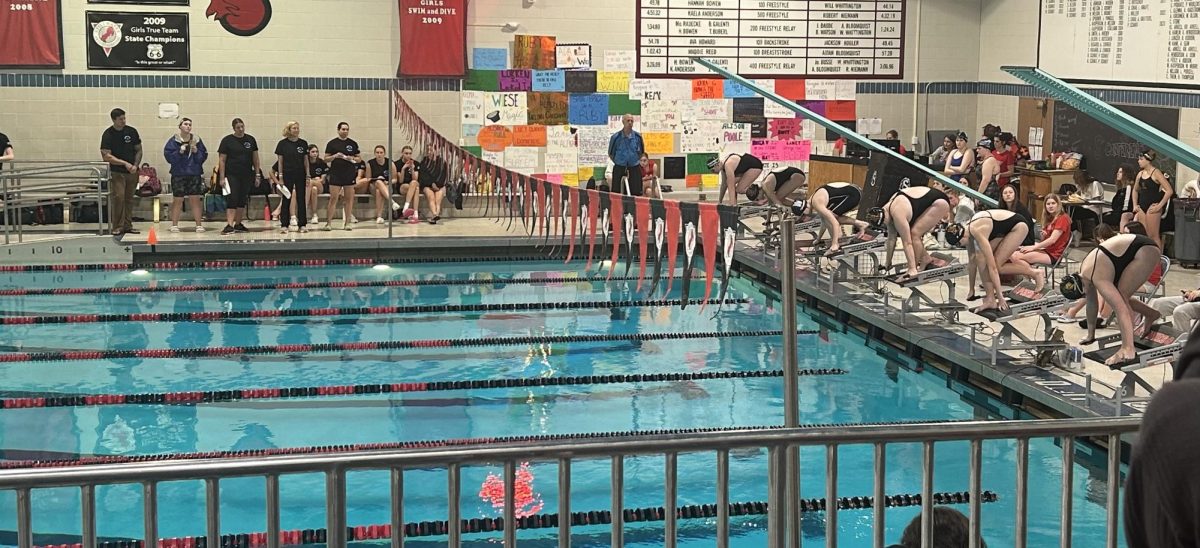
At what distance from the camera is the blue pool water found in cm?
703

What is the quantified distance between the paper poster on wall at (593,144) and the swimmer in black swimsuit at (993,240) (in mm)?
9179

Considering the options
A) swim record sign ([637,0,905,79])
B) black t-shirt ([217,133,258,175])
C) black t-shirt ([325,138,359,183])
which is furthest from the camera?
swim record sign ([637,0,905,79])

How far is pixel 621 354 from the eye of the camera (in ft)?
36.1

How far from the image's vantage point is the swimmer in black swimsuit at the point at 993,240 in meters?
10.5

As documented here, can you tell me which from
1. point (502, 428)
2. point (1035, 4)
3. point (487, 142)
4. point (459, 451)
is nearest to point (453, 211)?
point (487, 142)

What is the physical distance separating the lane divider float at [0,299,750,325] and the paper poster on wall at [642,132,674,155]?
248 inches

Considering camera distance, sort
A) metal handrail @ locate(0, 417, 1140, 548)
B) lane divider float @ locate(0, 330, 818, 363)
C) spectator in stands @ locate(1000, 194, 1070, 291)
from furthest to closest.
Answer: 1. spectator in stands @ locate(1000, 194, 1070, 291)
2. lane divider float @ locate(0, 330, 818, 363)
3. metal handrail @ locate(0, 417, 1140, 548)

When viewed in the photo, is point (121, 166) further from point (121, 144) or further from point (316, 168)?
point (316, 168)

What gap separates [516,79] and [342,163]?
3136 mm

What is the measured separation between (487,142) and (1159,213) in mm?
9111

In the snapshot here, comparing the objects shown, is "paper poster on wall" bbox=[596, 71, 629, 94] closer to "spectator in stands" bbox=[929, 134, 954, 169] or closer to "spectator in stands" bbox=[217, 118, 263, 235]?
"spectator in stands" bbox=[929, 134, 954, 169]

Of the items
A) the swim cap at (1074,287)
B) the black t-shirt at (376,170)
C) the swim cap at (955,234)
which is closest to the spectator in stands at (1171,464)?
the swim cap at (1074,287)

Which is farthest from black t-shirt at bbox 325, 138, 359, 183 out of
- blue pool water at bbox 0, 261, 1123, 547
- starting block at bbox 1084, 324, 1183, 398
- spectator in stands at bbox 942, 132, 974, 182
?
starting block at bbox 1084, 324, 1183, 398

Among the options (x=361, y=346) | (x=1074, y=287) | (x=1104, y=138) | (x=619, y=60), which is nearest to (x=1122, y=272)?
(x=1074, y=287)
